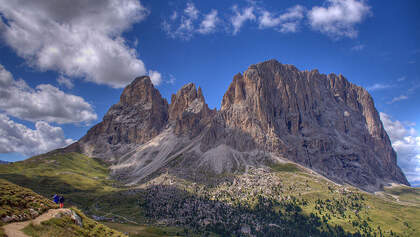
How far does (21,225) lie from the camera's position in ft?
121

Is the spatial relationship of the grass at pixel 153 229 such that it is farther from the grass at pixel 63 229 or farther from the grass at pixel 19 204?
the grass at pixel 19 204

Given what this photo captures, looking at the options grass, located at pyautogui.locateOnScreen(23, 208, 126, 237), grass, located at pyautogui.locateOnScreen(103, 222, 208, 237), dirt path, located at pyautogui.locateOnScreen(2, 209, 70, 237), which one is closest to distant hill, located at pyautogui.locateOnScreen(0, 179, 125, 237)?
grass, located at pyautogui.locateOnScreen(23, 208, 126, 237)

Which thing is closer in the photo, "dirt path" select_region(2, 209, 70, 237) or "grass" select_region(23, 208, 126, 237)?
"dirt path" select_region(2, 209, 70, 237)

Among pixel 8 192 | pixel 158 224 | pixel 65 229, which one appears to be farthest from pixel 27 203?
pixel 158 224

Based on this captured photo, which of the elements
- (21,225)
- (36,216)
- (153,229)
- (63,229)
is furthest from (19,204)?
(153,229)

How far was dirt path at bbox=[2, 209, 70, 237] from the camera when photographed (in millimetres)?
A: 33750

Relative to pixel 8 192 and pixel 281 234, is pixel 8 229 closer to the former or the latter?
pixel 8 192

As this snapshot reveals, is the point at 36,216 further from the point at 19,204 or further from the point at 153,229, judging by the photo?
the point at 153,229

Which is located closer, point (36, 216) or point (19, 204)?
point (36, 216)

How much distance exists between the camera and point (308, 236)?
7805 inches

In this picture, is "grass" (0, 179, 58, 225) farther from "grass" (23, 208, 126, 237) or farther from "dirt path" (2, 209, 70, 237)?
"grass" (23, 208, 126, 237)

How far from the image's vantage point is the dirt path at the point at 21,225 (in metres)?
33.8

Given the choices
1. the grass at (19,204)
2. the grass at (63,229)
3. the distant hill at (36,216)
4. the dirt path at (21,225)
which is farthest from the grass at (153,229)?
the dirt path at (21,225)

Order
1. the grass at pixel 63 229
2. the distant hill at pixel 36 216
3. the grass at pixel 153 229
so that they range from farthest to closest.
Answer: the grass at pixel 153 229
the distant hill at pixel 36 216
the grass at pixel 63 229
